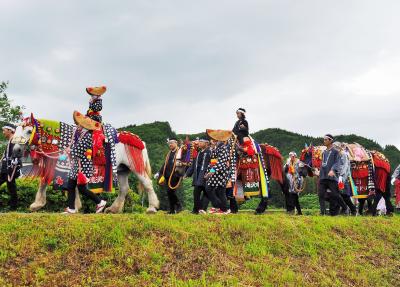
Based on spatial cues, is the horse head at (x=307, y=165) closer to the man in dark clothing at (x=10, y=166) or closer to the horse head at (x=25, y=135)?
the horse head at (x=25, y=135)

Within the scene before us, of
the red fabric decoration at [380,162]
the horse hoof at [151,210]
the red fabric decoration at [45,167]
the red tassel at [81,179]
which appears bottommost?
the horse hoof at [151,210]

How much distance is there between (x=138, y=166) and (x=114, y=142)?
2.55ft

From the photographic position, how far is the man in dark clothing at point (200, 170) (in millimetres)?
8922

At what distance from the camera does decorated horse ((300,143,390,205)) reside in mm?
11227

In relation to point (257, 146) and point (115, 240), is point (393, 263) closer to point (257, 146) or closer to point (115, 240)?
point (257, 146)

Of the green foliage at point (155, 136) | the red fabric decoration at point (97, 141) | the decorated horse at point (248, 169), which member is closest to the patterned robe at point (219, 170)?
the decorated horse at point (248, 169)

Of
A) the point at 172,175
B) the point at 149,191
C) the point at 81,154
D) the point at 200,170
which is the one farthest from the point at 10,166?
the point at 200,170

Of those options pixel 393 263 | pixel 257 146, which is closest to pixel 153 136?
pixel 257 146

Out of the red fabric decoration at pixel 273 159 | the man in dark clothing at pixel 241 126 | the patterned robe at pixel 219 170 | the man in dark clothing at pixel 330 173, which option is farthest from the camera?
the red fabric decoration at pixel 273 159

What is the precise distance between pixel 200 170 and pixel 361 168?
14.9 ft

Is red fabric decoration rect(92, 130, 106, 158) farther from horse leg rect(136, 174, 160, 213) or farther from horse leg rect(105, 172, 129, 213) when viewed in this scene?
horse leg rect(136, 174, 160, 213)

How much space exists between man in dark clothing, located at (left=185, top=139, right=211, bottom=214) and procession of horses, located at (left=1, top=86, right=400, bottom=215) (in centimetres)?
2

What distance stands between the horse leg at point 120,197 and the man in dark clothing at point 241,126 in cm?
236

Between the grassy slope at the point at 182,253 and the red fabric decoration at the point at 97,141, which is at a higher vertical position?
the red fabric decoration at the point at 97,141
